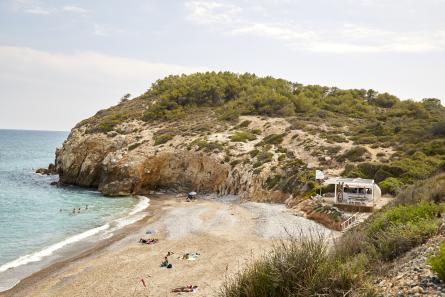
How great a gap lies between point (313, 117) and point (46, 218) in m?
37.6

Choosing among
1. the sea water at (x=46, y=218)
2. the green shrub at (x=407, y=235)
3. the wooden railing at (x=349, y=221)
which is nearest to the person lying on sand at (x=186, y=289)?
the green shrub at (x=407, y=235)

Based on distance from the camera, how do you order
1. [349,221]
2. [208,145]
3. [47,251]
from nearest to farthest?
[47,251], [349,221], [208,145]

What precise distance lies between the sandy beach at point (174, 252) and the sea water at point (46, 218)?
7.21 feet

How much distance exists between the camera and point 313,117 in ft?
190

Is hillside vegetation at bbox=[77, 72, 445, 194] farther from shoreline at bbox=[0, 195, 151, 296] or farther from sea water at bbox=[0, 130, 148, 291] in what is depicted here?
shoreline at bbox=[0, 195, 151, 296]

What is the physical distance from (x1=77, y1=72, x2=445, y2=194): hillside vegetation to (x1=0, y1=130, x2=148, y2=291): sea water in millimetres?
12173

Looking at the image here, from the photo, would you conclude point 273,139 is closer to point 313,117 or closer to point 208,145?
point 208,145

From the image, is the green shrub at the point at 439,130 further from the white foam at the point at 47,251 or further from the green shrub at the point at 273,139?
the white foam at the point at 47,251

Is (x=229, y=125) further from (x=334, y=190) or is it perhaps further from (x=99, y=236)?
(x=99, y=236)

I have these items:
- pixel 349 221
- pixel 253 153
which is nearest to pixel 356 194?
pixel 349 221

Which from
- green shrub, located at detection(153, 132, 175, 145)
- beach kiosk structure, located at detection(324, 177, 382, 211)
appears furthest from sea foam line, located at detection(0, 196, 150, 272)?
beach kiosk structure, located at detection(324, 177, 382, 211)

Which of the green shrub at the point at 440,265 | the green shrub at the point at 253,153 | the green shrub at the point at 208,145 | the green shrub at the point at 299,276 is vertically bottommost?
the green shrub at the point at 299,276

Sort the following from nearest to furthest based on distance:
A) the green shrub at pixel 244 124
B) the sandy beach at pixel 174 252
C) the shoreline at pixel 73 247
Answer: the sandy beach at pixel 174 252 → the shoreline at pixel 73 247 → the green shrub at pixel 244 124

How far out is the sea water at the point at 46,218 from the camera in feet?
80.5
